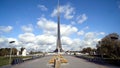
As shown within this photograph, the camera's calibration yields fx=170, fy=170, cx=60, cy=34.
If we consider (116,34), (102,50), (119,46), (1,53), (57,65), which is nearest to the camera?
(57,65)

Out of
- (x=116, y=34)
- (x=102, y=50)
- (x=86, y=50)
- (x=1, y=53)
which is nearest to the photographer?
(x=116, y=34)

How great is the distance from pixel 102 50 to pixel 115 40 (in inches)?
376

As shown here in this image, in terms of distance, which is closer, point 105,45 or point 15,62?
point 15,62

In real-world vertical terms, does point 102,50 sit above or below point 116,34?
below

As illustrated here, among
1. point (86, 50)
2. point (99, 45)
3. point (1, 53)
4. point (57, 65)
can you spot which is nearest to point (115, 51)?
point (99, 45)

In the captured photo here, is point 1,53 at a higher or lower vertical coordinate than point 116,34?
lower

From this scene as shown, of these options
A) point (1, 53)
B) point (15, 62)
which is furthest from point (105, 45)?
point (1, 53)

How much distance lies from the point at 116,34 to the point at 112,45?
14.6 feet

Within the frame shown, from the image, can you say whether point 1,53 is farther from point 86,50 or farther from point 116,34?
point 116,34

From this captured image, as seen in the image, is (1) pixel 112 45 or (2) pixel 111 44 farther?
(2) pixel 111 44

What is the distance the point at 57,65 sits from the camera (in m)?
26.8

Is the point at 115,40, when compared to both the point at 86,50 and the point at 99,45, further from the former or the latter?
the point at 86,50

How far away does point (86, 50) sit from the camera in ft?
563

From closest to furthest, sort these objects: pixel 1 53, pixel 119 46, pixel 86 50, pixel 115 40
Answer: pixel 119 46, pixel 115 40, pixel 1 53, pixel 86 50
